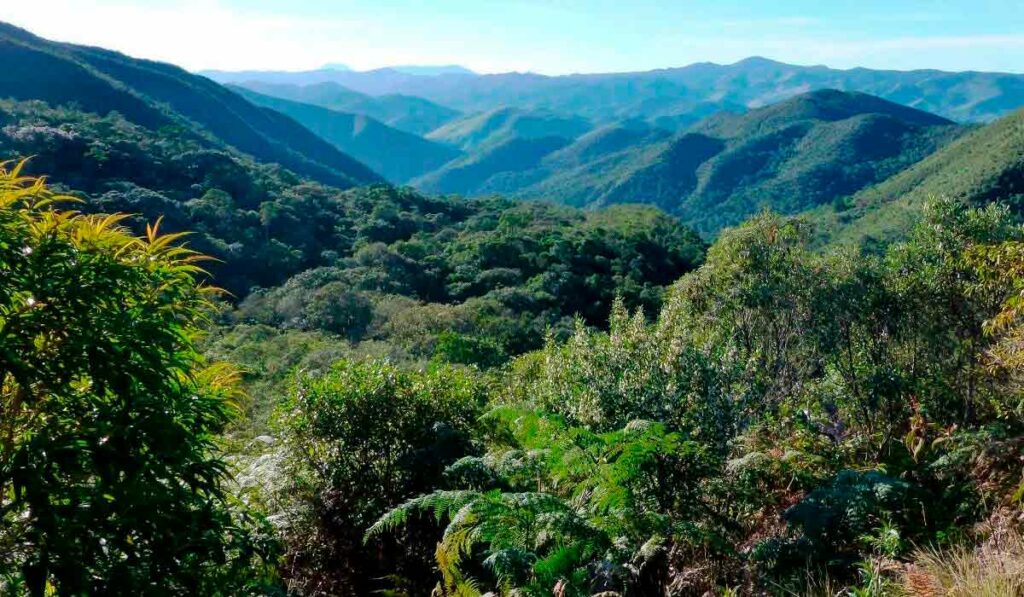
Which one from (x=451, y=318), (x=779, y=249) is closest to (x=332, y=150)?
(x=451, y=318)

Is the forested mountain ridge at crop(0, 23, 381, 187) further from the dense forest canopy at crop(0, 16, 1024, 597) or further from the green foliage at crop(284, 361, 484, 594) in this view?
the green foliage at crop(284, 361, 484, 594)

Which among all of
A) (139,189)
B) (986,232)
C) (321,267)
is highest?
(986,232)

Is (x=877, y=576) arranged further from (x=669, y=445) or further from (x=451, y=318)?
(x=451, y=318)

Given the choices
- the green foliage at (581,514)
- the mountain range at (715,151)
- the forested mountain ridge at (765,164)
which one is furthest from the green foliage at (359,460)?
the forested mountain ridge at (765,164)

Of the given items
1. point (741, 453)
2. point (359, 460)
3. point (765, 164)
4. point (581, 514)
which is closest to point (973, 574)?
point (581, 514)

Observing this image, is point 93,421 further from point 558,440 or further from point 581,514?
point 558,440

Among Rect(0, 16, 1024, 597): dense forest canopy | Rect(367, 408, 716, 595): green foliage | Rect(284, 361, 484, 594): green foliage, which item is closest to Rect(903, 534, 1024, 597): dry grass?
Rect(0, 16, 1024, 597): dense forest canopy

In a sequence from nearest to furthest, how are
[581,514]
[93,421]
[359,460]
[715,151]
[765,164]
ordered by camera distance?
[93,421]
[581,514]
[359,460]
[765,164]
[715,151]
